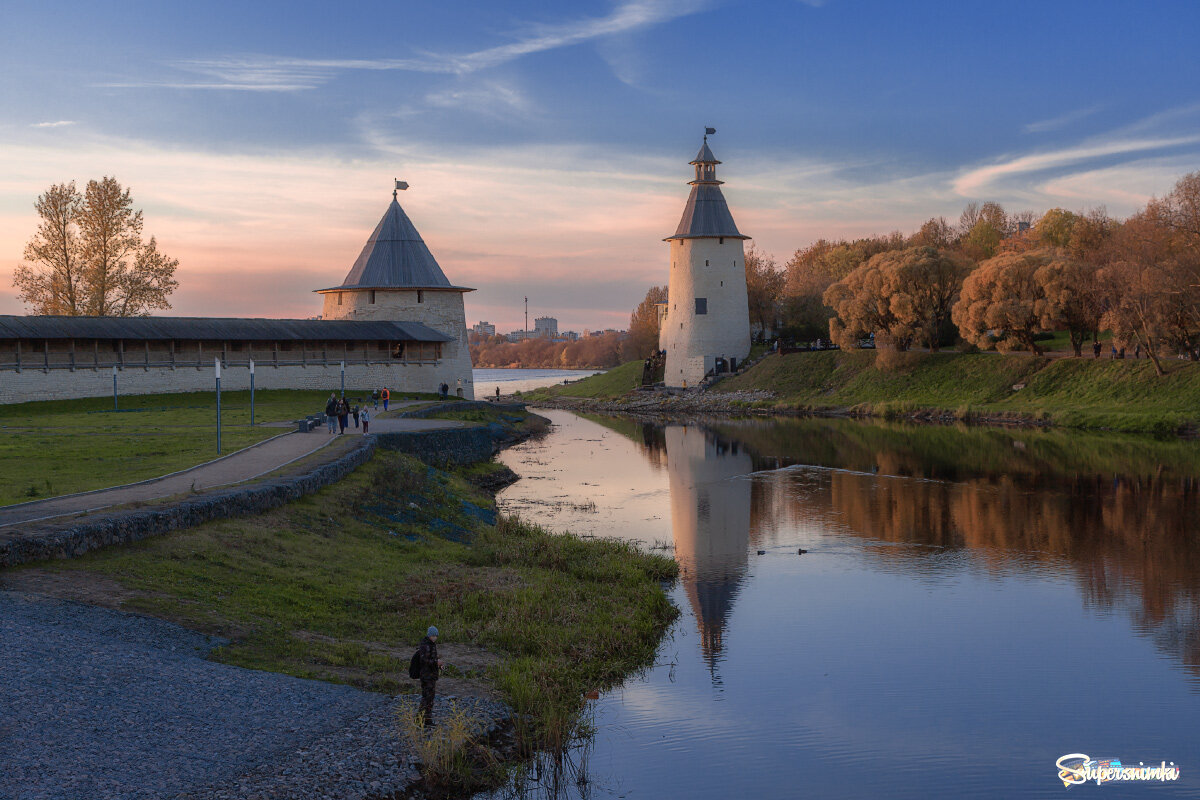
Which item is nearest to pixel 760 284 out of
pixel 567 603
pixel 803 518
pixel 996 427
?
pixel 996 427

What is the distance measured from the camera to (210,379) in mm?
42406

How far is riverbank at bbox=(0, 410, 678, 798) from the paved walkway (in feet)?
4.83

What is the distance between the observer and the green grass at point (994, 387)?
41031mm

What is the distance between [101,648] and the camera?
9070mm

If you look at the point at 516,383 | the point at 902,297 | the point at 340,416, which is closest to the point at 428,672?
the point at 340,416

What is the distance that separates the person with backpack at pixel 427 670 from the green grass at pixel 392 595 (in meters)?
0.90

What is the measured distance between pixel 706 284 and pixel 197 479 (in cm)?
4933

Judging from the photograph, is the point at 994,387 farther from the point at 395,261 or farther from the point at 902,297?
the point at 395,261

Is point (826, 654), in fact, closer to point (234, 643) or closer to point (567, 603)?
point (567, 603)

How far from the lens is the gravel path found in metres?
7.08

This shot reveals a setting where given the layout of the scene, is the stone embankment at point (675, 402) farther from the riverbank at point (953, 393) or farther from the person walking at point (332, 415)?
the person walking at point (332, 415)

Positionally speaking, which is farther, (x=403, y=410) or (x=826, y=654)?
(x=403, y=410)

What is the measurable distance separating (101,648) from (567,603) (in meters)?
6.48

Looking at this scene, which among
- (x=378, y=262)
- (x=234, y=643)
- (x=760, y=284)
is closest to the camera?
(x=234, y=643)
